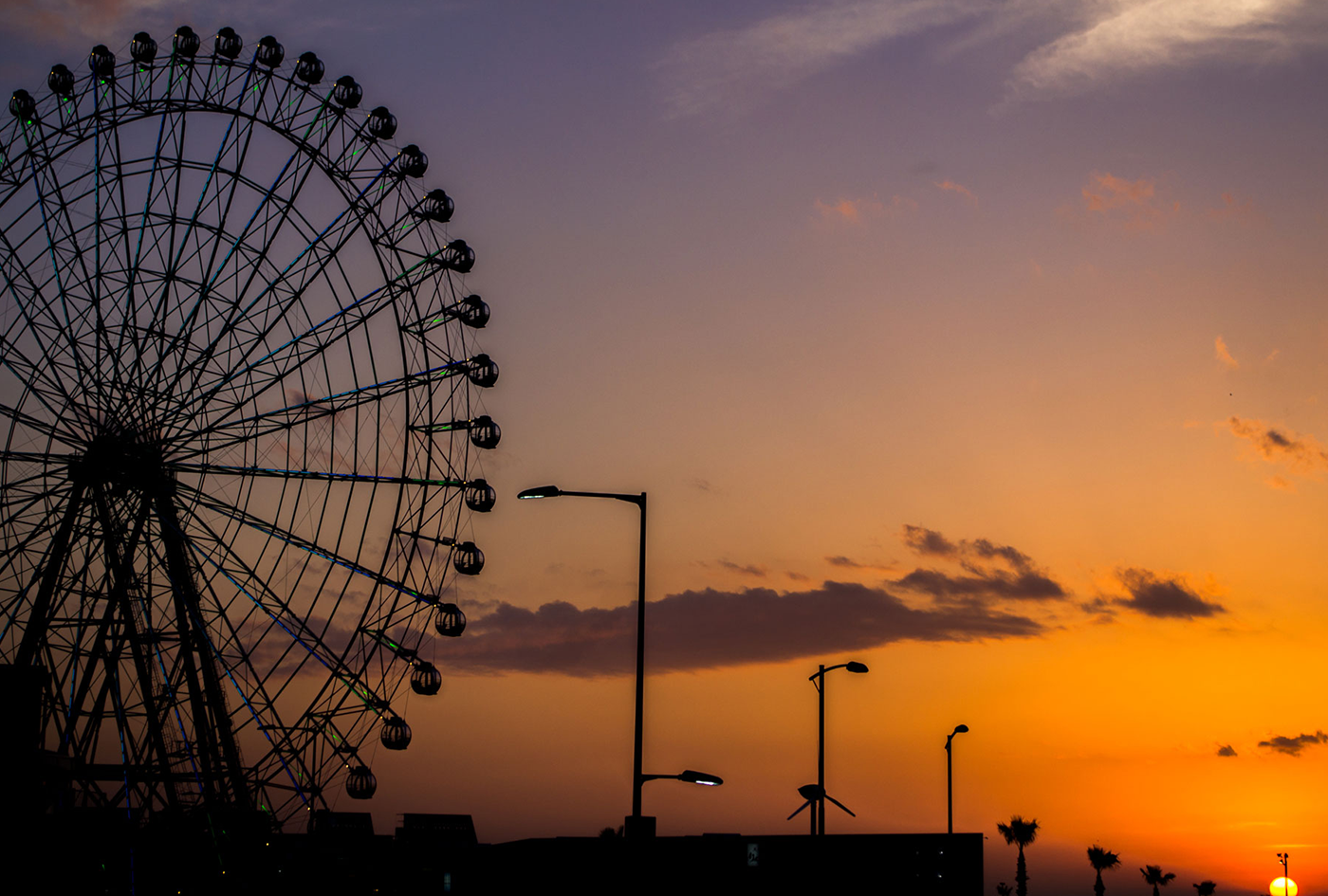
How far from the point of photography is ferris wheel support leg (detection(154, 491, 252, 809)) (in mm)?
38531

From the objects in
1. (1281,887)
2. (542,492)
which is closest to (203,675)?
(542,492)

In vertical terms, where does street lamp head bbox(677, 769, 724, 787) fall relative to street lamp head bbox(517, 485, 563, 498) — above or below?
below

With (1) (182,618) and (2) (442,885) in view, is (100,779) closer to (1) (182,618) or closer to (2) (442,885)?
(1) (182,618)

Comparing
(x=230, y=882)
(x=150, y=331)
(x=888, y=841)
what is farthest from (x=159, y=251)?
(x=888, y=841)

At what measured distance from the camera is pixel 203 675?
39219 millimetres

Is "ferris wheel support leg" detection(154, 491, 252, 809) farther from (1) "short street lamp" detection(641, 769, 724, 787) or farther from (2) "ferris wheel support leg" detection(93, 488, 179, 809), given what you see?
(1) "short street lamp" detection(641, 769, 724, 787)

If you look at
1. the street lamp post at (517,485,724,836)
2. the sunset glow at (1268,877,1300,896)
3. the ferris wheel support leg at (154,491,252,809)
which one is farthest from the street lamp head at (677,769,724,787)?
the sunset glow at (1268,877,1300,896)

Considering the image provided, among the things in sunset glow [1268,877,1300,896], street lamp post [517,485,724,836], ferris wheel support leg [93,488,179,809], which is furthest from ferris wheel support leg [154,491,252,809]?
sunset glow [1268,877,1300,896]

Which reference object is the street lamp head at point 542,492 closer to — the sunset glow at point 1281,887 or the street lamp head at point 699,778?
the street lamp head at point 699,778

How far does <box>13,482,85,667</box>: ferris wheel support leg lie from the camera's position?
3741cm

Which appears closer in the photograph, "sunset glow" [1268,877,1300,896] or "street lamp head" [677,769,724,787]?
"street lamp head" [677,769,724,787]

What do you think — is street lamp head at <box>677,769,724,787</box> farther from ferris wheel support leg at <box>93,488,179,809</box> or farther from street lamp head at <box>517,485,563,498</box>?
ferris wheel support leg at <box>93,488,179,809</box>

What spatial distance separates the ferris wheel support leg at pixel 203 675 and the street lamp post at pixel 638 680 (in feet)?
53.1

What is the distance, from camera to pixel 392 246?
42.9 meters
